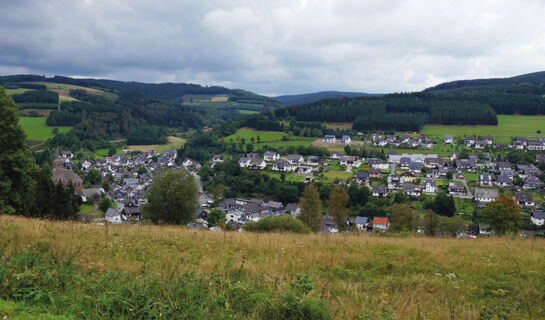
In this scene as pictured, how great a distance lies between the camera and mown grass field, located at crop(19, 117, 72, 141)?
337 feet

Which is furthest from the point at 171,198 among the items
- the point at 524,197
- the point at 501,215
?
the point at 524,197

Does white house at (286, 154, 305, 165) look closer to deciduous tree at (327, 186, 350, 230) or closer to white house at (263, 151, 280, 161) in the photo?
white house at (263, 151, 280, 161)

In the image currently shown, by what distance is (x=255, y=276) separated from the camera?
543 cm

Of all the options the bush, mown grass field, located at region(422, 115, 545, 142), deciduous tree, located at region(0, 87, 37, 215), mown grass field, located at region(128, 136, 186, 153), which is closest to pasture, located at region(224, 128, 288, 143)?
mown grass field, located at region(128, 136, 186, 153)

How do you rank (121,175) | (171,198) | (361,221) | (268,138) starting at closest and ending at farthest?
(171,198) < (361,221) < (121,175) < (268,138)

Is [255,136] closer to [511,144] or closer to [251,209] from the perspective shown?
[251,209]

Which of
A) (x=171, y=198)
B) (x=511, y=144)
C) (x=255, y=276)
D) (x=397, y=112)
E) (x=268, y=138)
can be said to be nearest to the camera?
(x=255, y=276)

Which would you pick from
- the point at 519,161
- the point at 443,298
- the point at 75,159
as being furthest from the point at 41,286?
the point at 75,159

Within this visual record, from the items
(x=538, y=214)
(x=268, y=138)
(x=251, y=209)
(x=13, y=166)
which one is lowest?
(x=251, y=209)

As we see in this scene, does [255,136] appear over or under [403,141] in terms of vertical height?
under

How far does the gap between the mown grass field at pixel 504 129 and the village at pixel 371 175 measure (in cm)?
791

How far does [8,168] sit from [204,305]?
15.2 meters

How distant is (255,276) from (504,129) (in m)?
124

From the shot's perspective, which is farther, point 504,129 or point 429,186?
point 504,129
